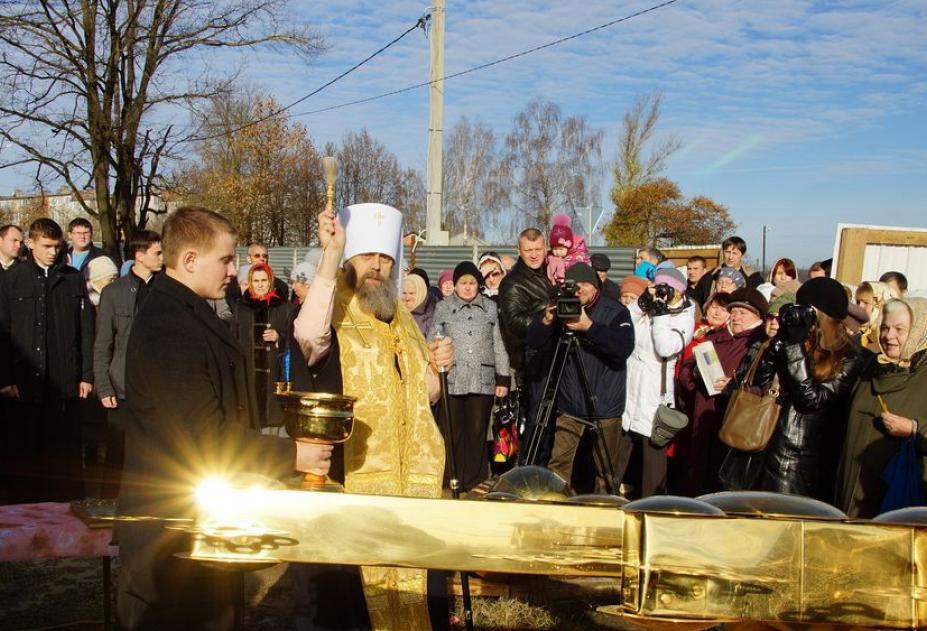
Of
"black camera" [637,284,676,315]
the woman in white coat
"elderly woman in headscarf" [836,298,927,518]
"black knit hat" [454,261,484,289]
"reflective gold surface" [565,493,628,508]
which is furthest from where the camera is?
"black knit hat" [454,261,484,289]

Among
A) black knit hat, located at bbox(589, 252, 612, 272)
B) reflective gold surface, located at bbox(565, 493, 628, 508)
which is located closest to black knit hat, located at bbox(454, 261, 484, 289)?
black knit hat, located at bbox(589, 252, 612, 272)

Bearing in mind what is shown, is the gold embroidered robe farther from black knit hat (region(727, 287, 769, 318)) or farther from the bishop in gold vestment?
black knit hat (region(727, 287, 769, 318))

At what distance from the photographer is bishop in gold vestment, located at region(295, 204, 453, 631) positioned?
149 inches

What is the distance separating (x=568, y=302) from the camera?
5.69 meters

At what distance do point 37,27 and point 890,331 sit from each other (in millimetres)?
17629

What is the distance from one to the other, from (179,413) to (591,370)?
425 centimetres

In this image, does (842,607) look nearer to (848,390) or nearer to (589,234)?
(848,390)

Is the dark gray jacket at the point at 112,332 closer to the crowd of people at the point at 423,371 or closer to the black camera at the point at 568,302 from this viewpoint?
the crowd of people at the point at 423,371

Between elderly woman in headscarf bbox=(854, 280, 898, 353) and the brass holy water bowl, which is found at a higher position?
elderly woman in headscarf bbox=(854, 280, 898, 353)

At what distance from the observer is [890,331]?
456cm

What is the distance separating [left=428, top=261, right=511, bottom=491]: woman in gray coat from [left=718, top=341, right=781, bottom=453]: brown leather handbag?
2.79m

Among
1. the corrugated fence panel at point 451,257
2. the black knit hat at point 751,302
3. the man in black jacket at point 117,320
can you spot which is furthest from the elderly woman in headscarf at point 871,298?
the man in black jacket at point 117,320

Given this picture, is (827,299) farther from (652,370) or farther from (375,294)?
(375,294)

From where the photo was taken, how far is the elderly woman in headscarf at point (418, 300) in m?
8.32
